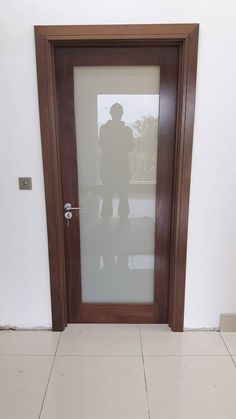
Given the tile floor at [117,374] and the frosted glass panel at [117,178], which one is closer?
the tile floor at [117,374]

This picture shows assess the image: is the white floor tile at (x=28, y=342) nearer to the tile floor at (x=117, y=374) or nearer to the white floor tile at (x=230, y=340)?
the tile floor at (x=117, y=374)

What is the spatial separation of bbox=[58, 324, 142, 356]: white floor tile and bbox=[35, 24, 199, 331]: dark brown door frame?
0.45 ft

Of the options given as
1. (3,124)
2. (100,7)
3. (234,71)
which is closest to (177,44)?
(234,71)

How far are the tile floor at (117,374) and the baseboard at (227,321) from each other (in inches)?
2.2

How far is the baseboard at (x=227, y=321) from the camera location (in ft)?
7.43

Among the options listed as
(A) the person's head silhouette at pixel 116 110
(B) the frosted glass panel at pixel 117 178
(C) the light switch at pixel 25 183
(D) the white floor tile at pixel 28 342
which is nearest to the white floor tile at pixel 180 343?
(B) the frosted glass panel at pixel 117 178

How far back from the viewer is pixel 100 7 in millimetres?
1820

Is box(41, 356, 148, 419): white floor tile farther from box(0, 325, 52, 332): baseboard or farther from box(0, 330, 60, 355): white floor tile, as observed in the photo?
box(0, 325, 52, 332): baseboard

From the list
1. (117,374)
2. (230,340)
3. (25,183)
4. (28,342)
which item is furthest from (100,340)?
(25,183)

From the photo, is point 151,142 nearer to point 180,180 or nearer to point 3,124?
point 180,180

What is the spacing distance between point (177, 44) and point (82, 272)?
5.57 feet

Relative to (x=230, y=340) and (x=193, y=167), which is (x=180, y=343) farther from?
(x=193, y=167)

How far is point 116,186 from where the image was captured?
2164mm

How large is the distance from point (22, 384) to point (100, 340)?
600 mm
